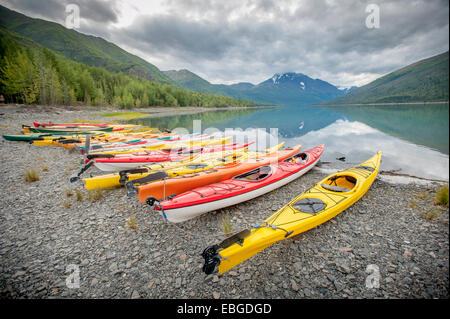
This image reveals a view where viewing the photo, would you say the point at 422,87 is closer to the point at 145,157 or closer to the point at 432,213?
the point at 432,213

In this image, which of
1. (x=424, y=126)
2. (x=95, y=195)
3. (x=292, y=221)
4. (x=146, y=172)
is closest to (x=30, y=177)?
(x=95, y=195)

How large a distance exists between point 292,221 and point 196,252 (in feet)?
7.38

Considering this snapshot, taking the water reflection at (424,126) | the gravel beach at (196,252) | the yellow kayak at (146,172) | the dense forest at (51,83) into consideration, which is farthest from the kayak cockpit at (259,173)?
the dense forest at (51,83)

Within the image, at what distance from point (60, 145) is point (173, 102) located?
69.7 meters

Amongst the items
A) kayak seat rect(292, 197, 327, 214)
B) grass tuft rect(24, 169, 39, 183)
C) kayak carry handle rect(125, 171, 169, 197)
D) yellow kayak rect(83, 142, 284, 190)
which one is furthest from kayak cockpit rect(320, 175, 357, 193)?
grass tuft rect(24, 169, 39, 183)

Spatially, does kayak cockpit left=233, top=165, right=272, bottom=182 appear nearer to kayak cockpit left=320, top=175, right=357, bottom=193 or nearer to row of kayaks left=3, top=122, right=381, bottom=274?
row of kayaks left=3, top=122, right=381, bottom=274

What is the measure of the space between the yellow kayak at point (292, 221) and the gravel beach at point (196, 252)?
18.9 inches

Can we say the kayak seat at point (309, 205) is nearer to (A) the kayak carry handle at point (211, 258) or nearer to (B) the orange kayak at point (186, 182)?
(A) the kayak carry handle at point (211, 258)

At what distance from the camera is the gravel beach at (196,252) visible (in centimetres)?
308

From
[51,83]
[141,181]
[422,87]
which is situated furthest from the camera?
[422,87]

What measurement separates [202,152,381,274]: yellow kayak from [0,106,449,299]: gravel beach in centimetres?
48

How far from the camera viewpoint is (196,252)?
3.88m
